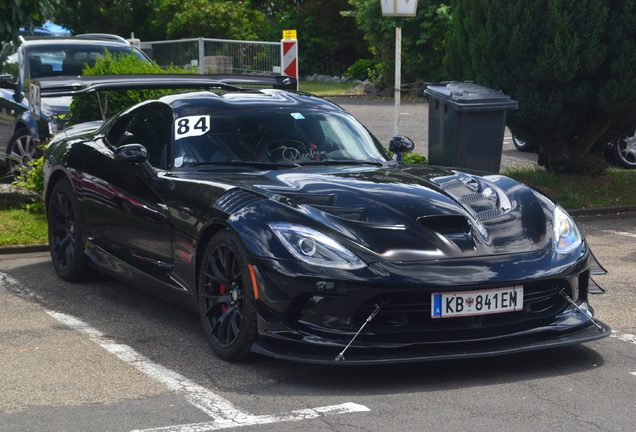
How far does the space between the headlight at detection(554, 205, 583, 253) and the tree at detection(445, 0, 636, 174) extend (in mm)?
6009

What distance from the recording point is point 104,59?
10.9 m

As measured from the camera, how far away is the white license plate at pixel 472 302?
4516mm

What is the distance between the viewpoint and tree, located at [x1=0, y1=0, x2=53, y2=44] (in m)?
8.73

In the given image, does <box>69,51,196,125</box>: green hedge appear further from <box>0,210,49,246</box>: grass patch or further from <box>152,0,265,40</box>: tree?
→ <box>152,0,265,40</box>: tree

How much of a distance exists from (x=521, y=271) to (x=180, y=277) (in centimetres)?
199

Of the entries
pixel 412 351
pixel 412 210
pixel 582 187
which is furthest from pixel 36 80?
pixel 582 187

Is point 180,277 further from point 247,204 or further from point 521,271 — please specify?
point 521,271

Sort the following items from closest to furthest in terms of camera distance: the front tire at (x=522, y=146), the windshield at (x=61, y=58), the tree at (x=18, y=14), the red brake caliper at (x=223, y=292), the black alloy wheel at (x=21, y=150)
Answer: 1. the red brake caliper at (x=223, y=292)
2. the tree at (x=18, y=14)
3. the black alloy wheel at (x=21, y=150)
4. the windshield at (x=61, y=58)
5. the front tire at (x=522, y=146)

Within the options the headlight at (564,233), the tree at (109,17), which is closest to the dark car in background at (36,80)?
the headlight at (564,233)

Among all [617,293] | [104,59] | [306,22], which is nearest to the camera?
[617,293]

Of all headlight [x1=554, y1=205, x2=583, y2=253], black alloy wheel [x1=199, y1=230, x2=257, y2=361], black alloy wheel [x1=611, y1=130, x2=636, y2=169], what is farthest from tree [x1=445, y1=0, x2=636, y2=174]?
black alloy wheel [x1=199, y1=230, x2=257, y2=361]

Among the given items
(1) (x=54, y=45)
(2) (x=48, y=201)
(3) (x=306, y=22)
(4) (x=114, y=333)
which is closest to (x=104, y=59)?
(1) (x=54, y=45)

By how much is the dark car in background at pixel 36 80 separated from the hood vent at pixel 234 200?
4.49 m

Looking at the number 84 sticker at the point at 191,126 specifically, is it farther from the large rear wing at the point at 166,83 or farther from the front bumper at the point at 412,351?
the front bumper at the point at 412,351
